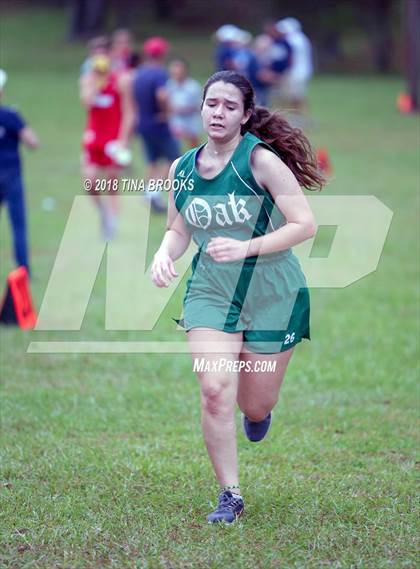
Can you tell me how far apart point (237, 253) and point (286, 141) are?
71cm

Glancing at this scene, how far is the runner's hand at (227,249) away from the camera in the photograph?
475 centimetres

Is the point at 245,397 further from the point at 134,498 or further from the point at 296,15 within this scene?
the point at 296,15

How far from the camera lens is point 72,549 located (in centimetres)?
462

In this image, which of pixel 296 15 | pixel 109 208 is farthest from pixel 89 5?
pixel 109 208

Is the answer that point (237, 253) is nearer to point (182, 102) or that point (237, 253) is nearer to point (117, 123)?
point (117, 123)

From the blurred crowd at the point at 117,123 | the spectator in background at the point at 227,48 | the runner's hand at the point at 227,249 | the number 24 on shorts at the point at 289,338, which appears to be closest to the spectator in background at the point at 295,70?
the spectator in background at the point at 227,48

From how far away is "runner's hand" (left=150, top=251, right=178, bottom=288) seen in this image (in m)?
4.92

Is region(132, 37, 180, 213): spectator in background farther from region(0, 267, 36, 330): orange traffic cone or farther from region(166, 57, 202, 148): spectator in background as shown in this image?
region(0, 267, 36, 330): orange traffic cone

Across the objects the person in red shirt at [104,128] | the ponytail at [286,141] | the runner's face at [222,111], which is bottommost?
the person in red shirt at [104,128]

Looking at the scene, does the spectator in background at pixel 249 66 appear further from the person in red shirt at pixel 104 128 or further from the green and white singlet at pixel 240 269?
the green and white singlet at pixel 240 269

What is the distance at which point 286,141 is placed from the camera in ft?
16.9

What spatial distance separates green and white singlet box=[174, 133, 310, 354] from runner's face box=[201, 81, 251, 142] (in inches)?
4.1

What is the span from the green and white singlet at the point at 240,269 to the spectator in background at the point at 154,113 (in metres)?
10.7

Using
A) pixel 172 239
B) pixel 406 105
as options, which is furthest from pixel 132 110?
pixel 406 105
